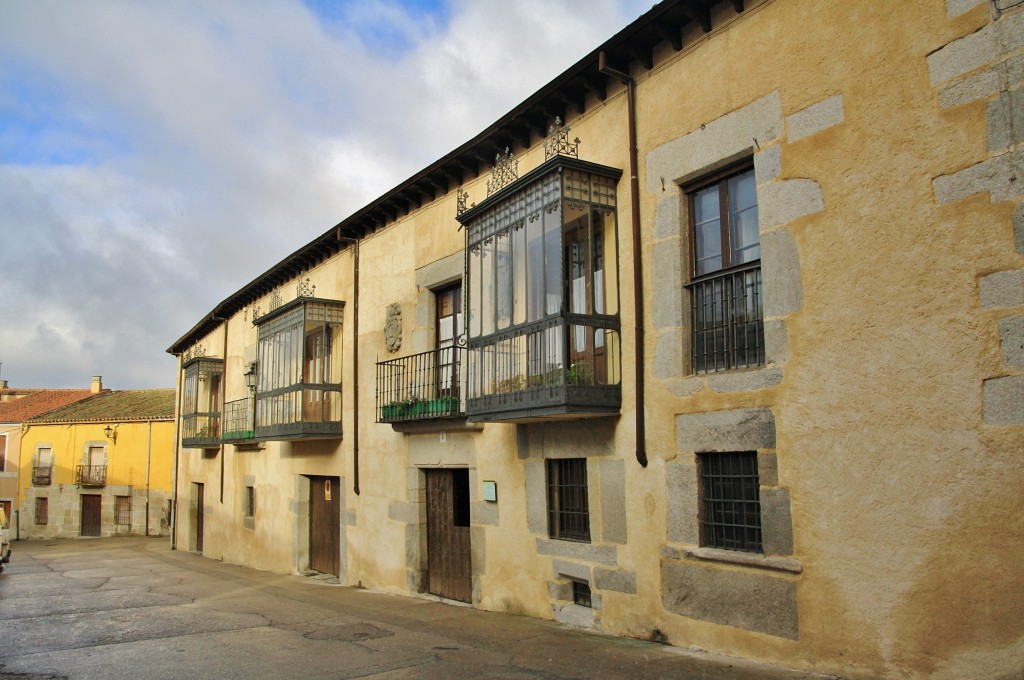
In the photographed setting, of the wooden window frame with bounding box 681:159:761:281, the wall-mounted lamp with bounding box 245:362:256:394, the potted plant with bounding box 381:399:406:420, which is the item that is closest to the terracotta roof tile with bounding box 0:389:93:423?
the wall-mounted lamp with bounding box 245:362:256:394

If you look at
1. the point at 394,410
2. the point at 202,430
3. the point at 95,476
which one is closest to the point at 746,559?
the point at 394,410

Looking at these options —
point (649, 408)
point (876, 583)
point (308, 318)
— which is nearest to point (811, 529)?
point (876, 583)

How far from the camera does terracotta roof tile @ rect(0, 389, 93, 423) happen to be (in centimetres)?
3669

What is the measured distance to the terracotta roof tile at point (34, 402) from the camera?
120 feet

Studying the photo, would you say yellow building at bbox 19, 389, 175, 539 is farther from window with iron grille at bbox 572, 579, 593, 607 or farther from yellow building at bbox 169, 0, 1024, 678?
window with iron grille at bbox 572, 579, 593, 607

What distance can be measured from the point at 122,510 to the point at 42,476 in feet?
12.8

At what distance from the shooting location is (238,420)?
17.7 meters

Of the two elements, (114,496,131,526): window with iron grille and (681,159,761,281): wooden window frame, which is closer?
(681,159,761,281): wooden window frame

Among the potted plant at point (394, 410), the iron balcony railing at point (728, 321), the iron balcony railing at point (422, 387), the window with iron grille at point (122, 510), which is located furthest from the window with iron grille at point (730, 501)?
the window with iron grille at point (122, 510)

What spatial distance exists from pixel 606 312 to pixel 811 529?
2.75 meters

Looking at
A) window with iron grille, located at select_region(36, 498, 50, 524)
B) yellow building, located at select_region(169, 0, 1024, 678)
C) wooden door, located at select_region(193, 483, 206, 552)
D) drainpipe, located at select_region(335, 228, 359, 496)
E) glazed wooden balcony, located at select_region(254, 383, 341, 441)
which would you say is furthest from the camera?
window with iron grille, located at select_region(36, 498, 50, 524)

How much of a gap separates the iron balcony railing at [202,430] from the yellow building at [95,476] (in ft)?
51.6

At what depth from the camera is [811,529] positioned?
222 inches

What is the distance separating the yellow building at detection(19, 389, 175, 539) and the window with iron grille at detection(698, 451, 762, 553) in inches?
1307
